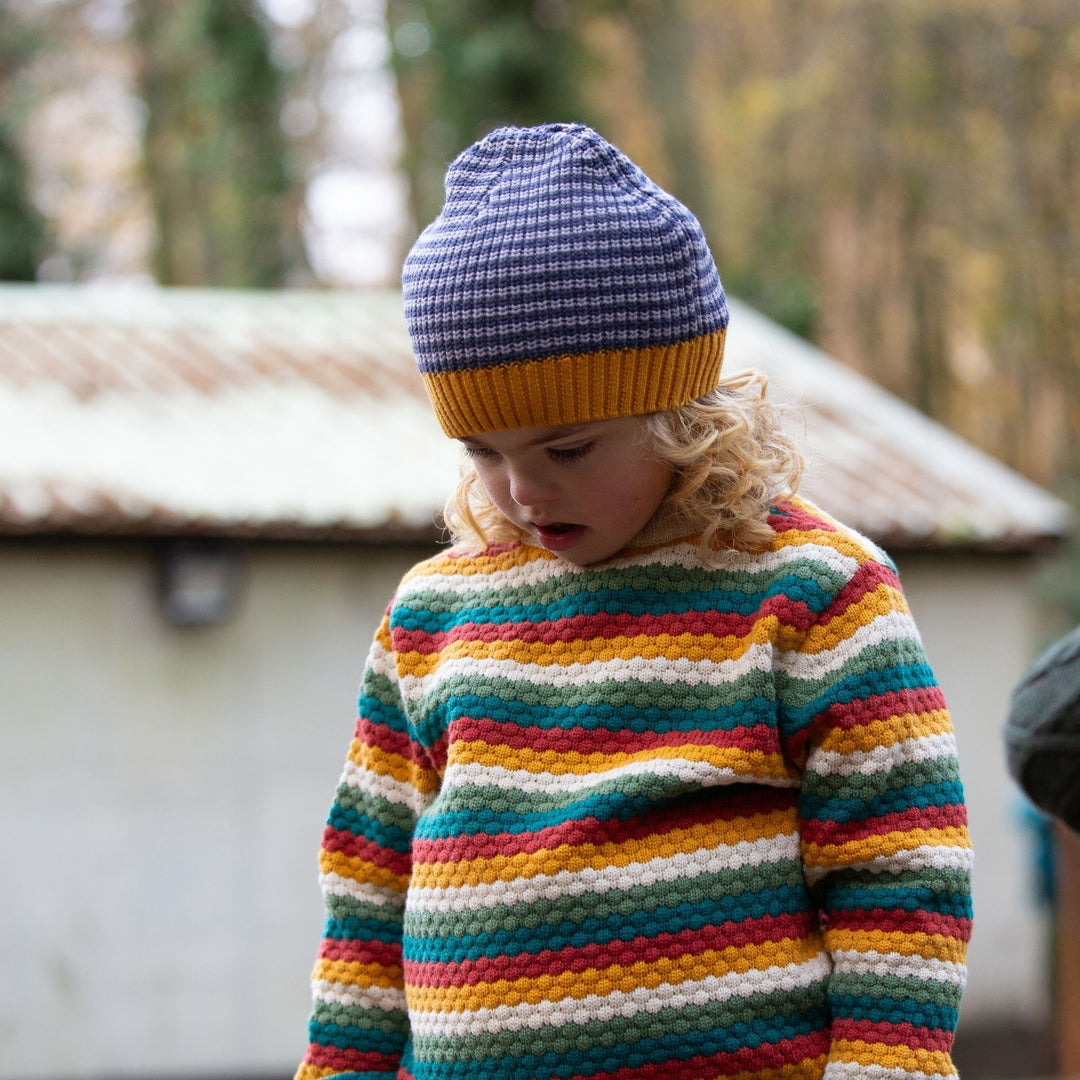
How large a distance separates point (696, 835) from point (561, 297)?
0.58 metres

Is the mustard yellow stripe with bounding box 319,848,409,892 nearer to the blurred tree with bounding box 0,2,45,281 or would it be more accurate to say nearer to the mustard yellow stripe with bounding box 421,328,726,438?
the mustard yellow stripe with bounding box 421,328,726,438

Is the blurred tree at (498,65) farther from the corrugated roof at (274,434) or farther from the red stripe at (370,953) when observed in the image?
the red stripe at (370,953)

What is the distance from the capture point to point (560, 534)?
1649 millimetres

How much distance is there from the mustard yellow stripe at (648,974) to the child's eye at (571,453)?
53 centimetres

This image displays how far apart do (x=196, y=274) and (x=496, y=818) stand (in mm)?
14515

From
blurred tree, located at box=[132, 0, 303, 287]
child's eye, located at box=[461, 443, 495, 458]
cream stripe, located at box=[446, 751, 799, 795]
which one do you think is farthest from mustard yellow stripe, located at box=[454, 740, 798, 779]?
blurred tree, located at box=[132, 0, 303, 287]

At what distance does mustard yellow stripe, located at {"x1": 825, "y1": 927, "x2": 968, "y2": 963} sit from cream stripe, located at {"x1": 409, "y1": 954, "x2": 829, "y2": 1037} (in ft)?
0.23

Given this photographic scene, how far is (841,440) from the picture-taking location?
26.1ft

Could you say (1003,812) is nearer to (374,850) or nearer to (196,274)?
(374,850)

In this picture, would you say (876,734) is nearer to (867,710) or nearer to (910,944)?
(867,710)

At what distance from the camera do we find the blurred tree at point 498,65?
11.4m

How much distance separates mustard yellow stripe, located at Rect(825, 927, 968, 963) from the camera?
4.91ft

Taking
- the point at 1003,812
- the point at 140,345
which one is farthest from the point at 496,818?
the point at 140,345

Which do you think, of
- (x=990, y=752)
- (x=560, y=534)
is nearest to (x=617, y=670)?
(x=560, y=534)
